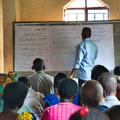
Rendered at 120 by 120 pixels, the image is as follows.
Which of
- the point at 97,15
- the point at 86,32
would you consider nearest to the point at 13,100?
the point at 86,32

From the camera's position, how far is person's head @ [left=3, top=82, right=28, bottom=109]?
104 inches

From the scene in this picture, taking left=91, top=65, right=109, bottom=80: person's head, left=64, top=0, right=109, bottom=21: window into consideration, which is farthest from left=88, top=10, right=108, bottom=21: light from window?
left=91, top=65, right=109, bottom=80: person's head

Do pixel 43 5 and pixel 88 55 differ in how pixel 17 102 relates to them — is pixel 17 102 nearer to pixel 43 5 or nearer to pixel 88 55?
pixel 88 55

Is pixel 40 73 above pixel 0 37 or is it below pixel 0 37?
below

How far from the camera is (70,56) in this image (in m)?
7.45

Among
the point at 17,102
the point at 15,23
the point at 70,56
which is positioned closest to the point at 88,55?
the point at 70,56

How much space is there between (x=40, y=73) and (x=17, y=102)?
7.34 ft

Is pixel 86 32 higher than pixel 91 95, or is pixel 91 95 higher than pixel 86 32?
pixel 86 32

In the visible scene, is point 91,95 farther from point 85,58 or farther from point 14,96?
point 85,58

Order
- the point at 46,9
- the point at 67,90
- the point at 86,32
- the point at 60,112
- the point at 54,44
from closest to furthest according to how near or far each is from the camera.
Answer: the point at 60,112, the point at 67,90, the point at 86,32, the point at 54,44, the point at 46,9

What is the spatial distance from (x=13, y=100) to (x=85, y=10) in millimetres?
6192

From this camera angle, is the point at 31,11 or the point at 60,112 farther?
the point at 31,11

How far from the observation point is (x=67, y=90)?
296 centimetres

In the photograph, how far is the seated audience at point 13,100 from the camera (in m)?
2.55
